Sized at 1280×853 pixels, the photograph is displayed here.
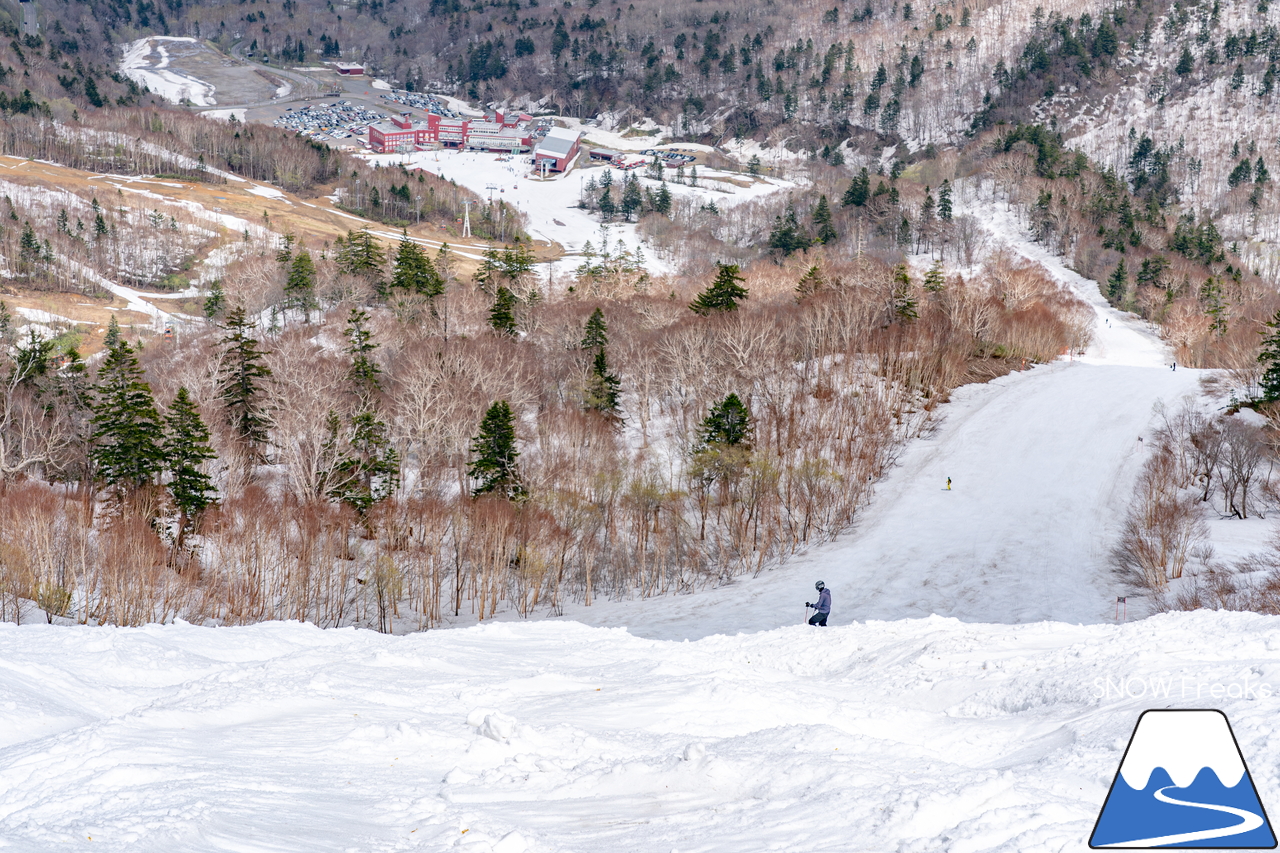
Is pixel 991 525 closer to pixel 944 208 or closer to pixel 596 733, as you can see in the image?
pixel 596 733

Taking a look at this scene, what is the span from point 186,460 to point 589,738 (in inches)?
1579

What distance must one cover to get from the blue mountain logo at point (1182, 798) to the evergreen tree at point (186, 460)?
4397cm

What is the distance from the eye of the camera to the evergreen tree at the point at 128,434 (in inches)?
1759

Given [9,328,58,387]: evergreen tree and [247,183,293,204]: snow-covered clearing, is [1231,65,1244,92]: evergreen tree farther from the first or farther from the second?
[9,328,58,387]: evergreen tree

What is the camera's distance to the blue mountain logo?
6.89 metres

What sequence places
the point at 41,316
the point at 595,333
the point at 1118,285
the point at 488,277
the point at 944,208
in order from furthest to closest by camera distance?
the point at 944,208
the point at 1118,285
the point at 41,316
the point at 488,277
the point at 595,333

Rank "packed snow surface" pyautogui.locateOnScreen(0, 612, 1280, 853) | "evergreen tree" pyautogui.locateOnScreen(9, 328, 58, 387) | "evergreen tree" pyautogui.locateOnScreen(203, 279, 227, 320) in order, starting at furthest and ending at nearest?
"evergreen tree" pyautogui.locateOnScreen(203, 279, 227, 320) → "evergreen tree" pyautogui.locateOnScreen(9, 328, 58, 387) → "packed snow surface" pyautogui.locateOnScreen(0, 612, 1280, 853)

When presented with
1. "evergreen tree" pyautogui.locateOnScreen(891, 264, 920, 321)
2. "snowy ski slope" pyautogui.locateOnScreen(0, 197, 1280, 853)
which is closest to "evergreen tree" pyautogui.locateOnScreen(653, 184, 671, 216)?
"evergreen tree" pyautogui.locateOnScreen(891, 264, 920, 321)

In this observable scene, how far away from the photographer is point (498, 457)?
48344 millimetres

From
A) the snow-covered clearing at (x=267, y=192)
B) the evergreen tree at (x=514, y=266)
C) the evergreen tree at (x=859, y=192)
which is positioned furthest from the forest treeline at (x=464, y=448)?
the snow-covered clearing at (x=267, y=192)

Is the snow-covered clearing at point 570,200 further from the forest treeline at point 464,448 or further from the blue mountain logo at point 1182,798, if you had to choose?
the blue mountain logo at point 1182,798

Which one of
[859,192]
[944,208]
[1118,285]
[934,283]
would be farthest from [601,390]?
[944,208]

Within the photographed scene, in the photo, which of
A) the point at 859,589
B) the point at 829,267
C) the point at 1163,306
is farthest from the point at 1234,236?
the point at 859,589

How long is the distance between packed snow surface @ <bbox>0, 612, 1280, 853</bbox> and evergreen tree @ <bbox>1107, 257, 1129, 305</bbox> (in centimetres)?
10254
